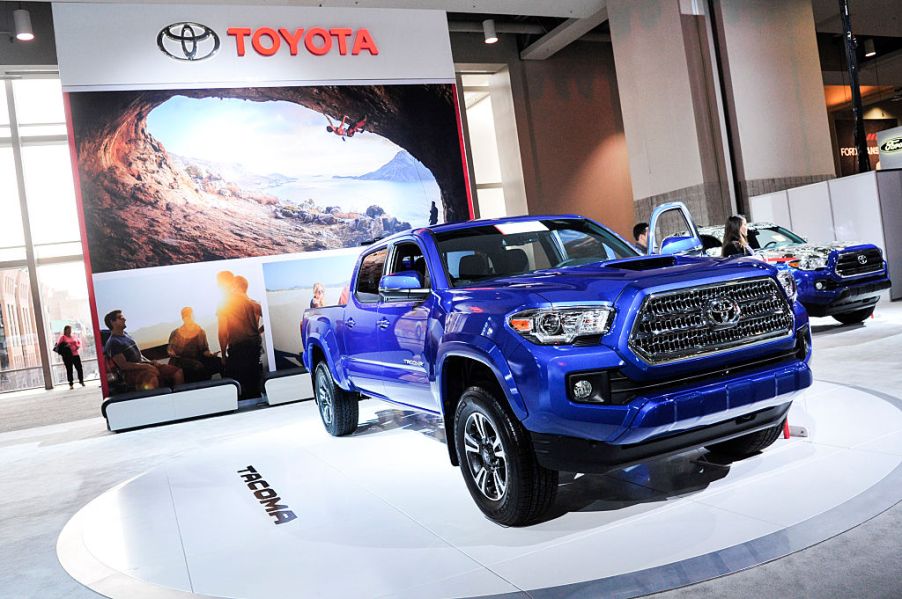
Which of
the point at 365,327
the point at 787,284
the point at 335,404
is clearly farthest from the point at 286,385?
the point at 787,284

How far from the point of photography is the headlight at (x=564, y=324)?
2980 mm

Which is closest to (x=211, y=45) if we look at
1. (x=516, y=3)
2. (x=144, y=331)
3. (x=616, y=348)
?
(x=144, y=331)

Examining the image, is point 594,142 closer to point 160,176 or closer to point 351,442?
point 160,176

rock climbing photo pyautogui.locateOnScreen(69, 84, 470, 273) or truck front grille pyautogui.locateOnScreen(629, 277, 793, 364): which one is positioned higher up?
rock climbing photo pyautogui.locateOnScreen(69, 84, 470, 273)

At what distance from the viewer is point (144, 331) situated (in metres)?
9.52

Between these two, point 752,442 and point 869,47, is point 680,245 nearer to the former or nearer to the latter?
point 752,442

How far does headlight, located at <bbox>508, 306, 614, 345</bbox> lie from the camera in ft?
9.78

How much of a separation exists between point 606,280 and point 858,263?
21.2 ft

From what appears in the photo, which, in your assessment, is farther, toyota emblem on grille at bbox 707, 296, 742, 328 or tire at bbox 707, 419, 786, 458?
tire at bbox 707, 419, 786, 458

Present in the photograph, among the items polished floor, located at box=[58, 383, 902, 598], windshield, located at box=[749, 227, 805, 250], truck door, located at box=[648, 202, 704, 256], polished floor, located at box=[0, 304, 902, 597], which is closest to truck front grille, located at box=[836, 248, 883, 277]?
windshield, located at box=[749, 227, 805, 250]

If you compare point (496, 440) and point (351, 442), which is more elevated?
point (496, 440)

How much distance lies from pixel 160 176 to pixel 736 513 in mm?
8877

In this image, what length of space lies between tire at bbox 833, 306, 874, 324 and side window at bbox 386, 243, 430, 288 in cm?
633

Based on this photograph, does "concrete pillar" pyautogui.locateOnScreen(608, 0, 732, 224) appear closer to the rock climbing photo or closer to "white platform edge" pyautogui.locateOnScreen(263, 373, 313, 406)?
the rock climbing photo
